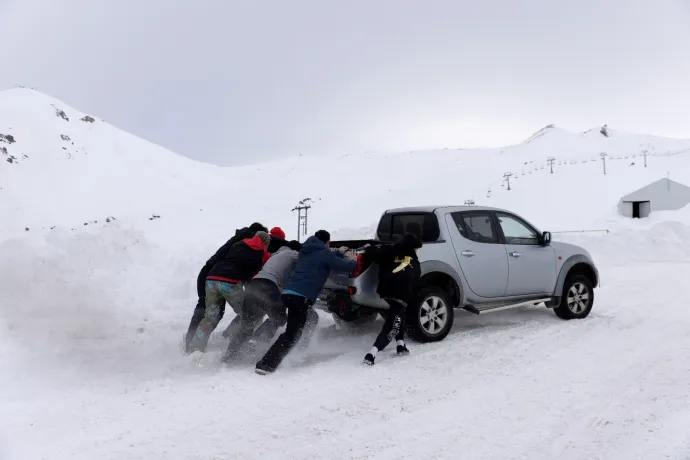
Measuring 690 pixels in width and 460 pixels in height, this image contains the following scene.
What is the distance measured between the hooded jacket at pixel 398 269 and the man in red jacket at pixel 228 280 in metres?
1.53

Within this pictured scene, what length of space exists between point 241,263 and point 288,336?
121 cm

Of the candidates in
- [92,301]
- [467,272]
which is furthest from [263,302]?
[92,301]

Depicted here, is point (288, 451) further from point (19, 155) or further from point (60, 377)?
point (19, 155)

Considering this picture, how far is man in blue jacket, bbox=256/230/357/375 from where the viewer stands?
17.9ft

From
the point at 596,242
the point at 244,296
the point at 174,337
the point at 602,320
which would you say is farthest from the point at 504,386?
the point at 596,242

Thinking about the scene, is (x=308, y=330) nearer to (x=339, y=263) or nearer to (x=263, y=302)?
(x=263, y=302)

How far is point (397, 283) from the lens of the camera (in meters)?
5.82

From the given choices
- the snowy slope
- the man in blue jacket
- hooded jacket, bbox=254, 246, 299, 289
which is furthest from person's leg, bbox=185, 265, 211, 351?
the snowy slope

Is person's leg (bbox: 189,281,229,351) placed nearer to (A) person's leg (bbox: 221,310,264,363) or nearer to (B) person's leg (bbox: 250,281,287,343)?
(A) person's leg (bbox: 221,310,264,363)

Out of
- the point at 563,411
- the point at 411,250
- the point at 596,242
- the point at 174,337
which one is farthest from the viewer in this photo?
the point at 596,242

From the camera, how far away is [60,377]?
5.26 meters

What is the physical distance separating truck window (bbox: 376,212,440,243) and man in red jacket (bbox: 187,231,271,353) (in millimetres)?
1964

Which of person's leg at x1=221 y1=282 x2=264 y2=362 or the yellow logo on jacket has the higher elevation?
the yellow logo on jacket

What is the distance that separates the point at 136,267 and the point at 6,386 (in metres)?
5.17
